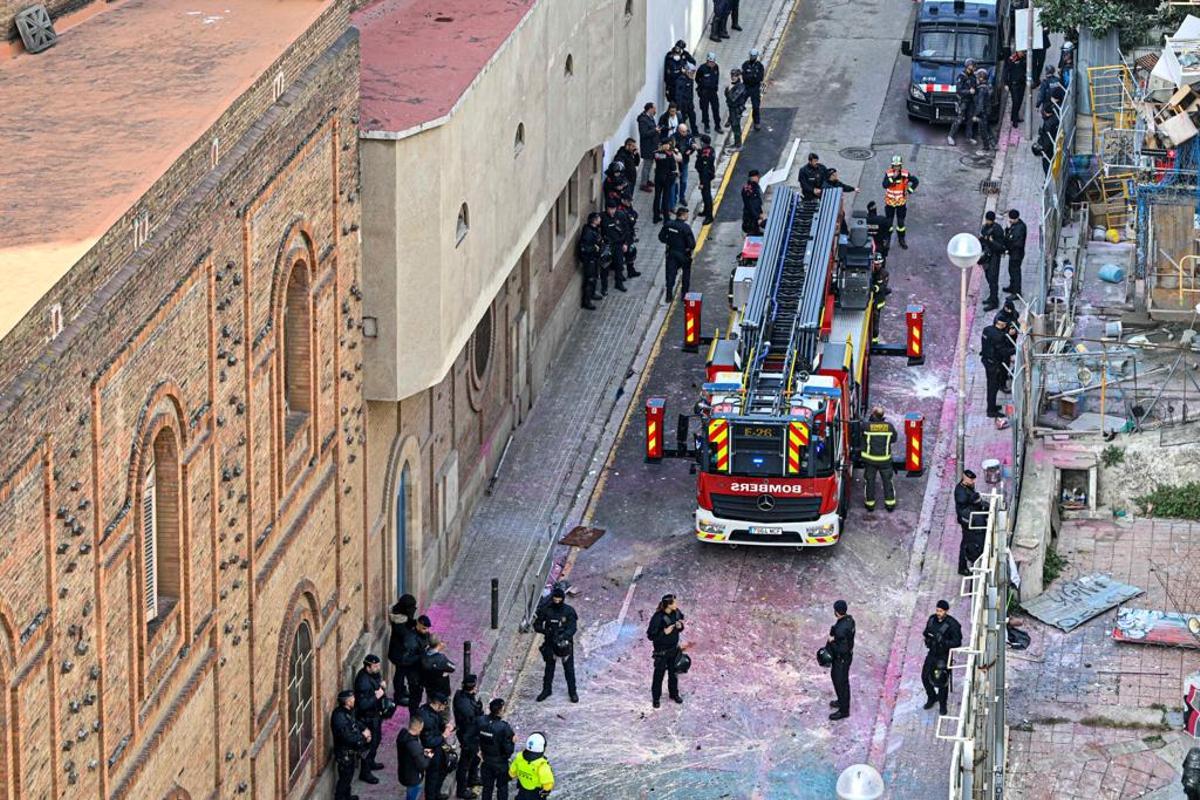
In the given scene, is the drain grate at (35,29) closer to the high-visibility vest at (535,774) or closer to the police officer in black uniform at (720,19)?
the high-visibility vest at (535,774)

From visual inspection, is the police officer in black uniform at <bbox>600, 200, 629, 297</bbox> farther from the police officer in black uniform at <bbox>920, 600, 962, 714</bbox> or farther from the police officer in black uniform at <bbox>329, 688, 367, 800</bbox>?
the police officer in black uniform at <bbox>329, 688, 367, 800</bbox>

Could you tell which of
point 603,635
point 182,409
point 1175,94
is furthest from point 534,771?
point 1175,94

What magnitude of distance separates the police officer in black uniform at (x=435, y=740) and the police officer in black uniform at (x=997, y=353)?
1194cm

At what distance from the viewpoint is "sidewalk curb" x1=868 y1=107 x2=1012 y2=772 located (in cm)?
3347

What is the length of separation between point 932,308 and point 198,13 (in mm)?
16959

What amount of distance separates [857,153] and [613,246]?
772 cm

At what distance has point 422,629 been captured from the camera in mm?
33094

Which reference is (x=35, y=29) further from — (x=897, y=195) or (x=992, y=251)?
(x=897, y=195)

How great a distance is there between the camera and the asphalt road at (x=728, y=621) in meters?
32.8

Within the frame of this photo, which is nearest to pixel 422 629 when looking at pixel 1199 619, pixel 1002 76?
pixel 1199 619

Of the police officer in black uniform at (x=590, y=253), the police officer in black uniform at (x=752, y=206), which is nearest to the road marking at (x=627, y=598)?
the police officer in black uniform at (x=590, y=253)

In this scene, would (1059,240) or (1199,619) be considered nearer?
(1199,619)

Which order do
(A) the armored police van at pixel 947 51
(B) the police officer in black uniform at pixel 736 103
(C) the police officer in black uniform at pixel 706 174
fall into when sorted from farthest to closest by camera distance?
(A) the armored police van at pixel 947 51 < (B) the police officer in black uniform at pixel 736 103 < (C) the police officer in black uniform at pixel 706 174

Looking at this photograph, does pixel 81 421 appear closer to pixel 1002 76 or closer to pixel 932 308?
pixel 932 308
